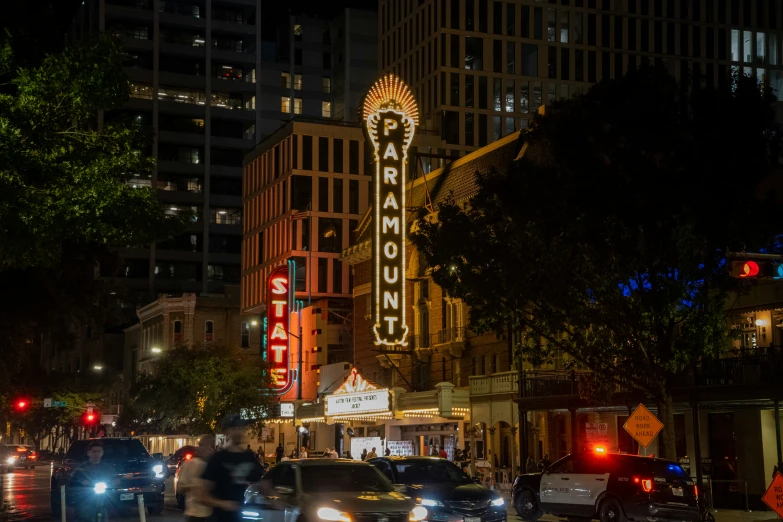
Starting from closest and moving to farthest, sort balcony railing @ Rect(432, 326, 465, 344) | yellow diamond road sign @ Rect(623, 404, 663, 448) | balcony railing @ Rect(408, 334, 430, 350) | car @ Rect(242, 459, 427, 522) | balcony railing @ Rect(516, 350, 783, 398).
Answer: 1. car @ Rect(242, 459, 427, 522)
2. yellow diamond road sign @ Rect(623, 404, 663, 448)
3. balcony railing @ Rect(516, 350, 783, 398)
4. balcony railing @ Rect(432, 326, 465, 344)
5. balcony railing @ Rect(408, 334, 430, 350)

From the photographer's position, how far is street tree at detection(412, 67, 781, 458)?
90.1 ft

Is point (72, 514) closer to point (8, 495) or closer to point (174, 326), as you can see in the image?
point (8, 495)

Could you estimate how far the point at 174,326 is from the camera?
9006 centimetres

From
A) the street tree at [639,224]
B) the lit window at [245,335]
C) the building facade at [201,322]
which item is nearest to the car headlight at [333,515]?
the street tree at [639,224]

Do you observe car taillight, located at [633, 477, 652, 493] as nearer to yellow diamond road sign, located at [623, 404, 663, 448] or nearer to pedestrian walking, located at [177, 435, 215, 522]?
yellow diamond road sign, located at [623, 404, 663, 448]

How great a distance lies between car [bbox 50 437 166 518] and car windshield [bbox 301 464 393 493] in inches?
353

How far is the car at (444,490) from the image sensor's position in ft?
72.0

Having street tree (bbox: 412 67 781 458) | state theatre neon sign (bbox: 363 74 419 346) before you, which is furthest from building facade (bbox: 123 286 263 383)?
street tree (bbox: 412 67 781 458)

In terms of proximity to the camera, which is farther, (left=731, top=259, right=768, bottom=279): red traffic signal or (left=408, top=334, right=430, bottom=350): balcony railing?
(left=408, top=334, right=430, bottom=350): balcony railing

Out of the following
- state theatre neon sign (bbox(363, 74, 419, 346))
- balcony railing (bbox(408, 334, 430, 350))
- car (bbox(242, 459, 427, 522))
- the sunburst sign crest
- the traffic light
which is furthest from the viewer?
balcony railing (bbox(408, 334, 430, 350))

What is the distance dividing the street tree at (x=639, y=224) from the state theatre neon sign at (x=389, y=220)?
20141 millimetres

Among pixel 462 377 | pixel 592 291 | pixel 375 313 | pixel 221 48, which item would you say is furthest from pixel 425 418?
pixel 221 48

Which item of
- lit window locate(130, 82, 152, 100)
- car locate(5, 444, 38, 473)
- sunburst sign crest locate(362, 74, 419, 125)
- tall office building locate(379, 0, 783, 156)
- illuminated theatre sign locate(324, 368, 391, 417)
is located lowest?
car locate(5, 444, 38, 473)

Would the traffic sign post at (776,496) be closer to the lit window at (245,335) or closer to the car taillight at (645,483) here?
the car taillight at (645,483)
